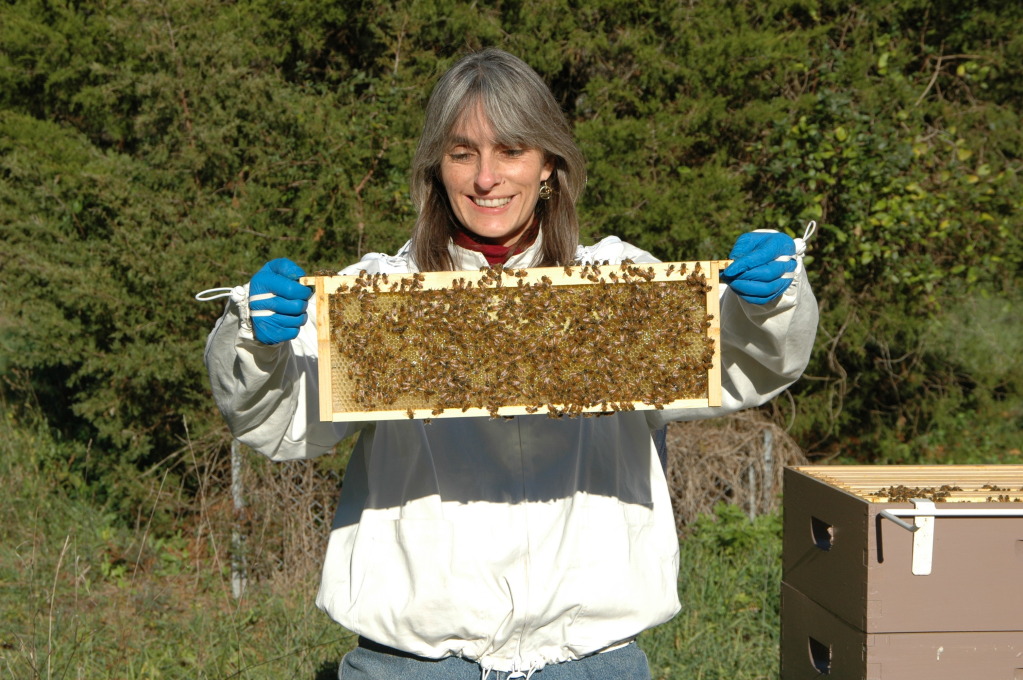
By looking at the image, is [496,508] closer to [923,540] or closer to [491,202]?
[491,202]

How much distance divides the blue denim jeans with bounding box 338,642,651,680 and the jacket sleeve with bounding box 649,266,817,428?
65cm

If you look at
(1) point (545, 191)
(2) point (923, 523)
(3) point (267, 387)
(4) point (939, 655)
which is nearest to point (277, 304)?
(3) point (267, 387)

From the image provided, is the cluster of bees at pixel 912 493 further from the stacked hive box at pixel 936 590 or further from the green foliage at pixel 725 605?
the green foliage at pixel 725 605

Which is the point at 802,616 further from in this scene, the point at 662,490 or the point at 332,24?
the point at 332,24

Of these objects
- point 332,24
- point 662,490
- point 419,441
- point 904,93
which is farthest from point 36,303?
point 904,93

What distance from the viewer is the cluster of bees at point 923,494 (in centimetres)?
295

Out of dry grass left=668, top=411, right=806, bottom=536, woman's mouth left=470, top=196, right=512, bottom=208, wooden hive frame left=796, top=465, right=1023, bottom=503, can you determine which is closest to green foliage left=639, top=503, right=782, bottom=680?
dry grass left=668, top=411, right=806, bottom=536

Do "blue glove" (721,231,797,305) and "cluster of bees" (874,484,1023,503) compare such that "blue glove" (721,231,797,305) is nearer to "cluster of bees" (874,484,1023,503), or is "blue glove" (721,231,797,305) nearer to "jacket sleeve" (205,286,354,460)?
"cluster of bees" (874,484,1023,503)

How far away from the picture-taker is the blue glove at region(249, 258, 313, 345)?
2299 mm

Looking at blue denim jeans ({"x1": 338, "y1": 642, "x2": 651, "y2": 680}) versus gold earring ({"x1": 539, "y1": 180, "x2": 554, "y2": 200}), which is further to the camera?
gold earring ({"x1": 539, "y1": 180, "x2": 554, "y2": 200})

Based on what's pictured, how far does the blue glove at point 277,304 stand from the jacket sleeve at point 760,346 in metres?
0.99

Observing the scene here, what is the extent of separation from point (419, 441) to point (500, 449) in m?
0.22

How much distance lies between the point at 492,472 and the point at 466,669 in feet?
1.59

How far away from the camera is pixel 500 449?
2.57 metres
